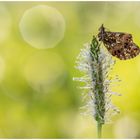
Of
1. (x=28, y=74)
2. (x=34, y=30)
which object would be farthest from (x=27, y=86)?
(x=34, y=30)

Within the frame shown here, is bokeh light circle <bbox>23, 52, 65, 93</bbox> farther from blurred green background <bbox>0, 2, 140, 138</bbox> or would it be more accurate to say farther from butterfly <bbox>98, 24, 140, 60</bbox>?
butterfly <bbox>98, 24, 140, 60</bbox>

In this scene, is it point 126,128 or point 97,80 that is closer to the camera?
point 97,80

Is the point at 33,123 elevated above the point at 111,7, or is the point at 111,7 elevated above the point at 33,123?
the point at 111,7

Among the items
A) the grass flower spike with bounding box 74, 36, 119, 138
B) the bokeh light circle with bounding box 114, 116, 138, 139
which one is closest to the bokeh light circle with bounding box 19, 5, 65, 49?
the grass flower spike with bounding box 74, 36, 119, 138

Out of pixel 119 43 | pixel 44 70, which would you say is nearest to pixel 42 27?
pixel 44 70

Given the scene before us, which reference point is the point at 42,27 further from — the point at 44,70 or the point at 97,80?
the point at 97,80

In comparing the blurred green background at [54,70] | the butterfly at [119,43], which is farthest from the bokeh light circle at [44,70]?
the butterfly at [119,43]

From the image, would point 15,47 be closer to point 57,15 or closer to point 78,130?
point 57,15
